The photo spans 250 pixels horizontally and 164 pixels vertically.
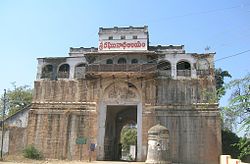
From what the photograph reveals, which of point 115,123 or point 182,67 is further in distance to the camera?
point 115,123

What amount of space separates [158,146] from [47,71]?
53.6ft

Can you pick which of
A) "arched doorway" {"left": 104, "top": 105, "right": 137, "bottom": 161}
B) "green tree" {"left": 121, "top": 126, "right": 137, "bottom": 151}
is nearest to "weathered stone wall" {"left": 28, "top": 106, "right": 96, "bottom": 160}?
"arched doorway" {"left": 104, "top": 105, "right": 137, "bottom": 161}

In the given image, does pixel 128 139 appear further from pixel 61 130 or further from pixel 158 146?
pixel 158 146

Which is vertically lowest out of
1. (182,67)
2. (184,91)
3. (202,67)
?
(184,91)

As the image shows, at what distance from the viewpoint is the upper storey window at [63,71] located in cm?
3584

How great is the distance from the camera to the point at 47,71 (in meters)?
36.9

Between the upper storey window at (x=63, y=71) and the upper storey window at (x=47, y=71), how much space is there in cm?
106

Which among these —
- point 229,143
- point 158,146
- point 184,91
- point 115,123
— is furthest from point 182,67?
point 115,123

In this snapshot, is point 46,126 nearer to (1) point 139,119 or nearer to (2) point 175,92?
(1) point 139,119

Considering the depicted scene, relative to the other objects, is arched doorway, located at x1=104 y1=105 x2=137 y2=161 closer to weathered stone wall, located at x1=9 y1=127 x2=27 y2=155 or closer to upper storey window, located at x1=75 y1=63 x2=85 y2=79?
upper storey window, located at x1=75 y1=63 x2=85 y2=79

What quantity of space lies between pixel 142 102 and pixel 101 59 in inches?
262

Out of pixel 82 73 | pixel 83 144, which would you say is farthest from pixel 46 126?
pixel 82 73

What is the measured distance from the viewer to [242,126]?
10.2m

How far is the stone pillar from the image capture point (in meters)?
27.7
